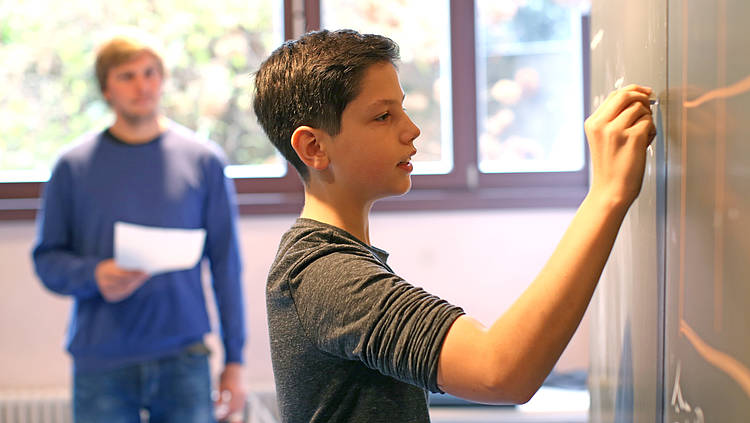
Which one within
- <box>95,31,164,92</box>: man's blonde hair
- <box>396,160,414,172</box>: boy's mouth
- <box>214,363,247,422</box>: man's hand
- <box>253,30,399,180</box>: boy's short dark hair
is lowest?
<box>214,363,247,422</box>: man's hand

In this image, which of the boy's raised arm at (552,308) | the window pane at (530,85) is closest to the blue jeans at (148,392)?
the boy's raised arm at (552,308)

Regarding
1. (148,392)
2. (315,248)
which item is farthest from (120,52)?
(315,248)

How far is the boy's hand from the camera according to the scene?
0.68 metres

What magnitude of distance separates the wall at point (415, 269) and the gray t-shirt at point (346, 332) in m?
2.05

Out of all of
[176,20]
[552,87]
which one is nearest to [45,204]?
[176,20]

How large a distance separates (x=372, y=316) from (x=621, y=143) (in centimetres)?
27

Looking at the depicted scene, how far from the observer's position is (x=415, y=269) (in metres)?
2.94

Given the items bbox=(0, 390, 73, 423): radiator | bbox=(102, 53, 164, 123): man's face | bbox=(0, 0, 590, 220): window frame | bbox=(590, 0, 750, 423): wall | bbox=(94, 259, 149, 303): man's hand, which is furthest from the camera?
bbox=(0, 0, 590, 220): window frame

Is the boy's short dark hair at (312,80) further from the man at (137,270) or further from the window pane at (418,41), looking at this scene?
the window pane at (418,41)

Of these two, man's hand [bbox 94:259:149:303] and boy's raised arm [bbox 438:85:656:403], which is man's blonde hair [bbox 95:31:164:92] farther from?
boy's raised arm [bbox 438:85:656:403]

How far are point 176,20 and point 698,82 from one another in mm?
2661

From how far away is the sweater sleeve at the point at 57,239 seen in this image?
6.22 feet

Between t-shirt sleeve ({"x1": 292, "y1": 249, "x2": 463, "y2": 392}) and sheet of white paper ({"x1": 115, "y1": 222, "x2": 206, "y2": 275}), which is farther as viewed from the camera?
sheet of white paper ({"x1": 115, "y1": 222, "x2": 206, "y2": 275})

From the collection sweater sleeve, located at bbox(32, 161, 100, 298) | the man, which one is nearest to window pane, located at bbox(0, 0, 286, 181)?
the man
